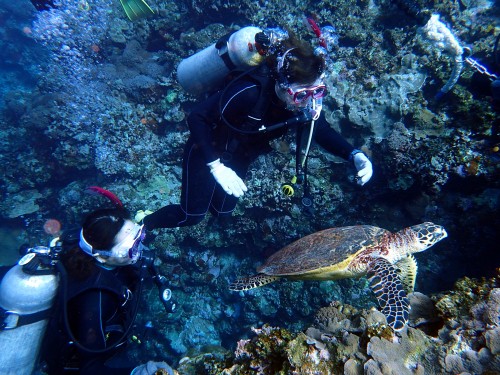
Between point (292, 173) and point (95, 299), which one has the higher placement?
point (95, 299)

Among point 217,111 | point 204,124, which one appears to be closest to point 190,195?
point 204,124

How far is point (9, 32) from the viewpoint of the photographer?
17156 millimetres

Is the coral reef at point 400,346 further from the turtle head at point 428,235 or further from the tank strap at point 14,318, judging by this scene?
the tank strap at point 14,318

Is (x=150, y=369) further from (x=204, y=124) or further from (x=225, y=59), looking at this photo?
(x=225, y=59)

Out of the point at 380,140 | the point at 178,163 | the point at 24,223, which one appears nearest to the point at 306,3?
the point at 380,140

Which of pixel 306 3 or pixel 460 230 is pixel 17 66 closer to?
pixel 306 3

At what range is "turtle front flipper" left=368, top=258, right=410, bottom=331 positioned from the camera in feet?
7.62

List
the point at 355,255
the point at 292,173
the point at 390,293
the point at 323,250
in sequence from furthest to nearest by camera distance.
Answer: the point at 292,173 < the point at 323,250 < the point at 355,255 < the point at 390,293

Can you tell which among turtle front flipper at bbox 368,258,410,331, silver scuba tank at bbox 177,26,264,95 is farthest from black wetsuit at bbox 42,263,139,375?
silver scuba tank at bbox 177,26,264,95

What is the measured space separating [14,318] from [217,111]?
3.06 meters

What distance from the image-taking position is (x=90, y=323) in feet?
7.59

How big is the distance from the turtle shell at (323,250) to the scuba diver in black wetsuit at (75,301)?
5.97ft

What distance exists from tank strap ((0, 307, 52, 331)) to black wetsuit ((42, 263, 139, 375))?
0.17 meters

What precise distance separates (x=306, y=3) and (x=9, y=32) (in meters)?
20.2
